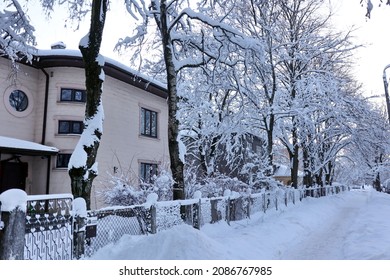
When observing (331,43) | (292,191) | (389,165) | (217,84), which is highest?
(331,43)

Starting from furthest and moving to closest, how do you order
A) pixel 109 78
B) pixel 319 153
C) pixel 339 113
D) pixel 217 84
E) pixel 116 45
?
pixel 319 153, pixel 339 113, pixel 109 78, pixel 217 84, pixel 116 45

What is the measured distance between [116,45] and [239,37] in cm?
428

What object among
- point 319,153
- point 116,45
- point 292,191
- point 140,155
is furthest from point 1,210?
point 319,153

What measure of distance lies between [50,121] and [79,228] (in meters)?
9.99

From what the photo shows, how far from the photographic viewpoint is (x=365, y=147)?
2342cm

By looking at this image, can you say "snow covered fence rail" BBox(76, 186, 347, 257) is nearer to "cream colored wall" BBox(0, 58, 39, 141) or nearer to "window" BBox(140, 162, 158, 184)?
"window" BBox(140, 162, 158, 184)

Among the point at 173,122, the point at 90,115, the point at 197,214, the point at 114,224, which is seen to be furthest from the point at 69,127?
the point at 114,224

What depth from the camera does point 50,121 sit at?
14.8 meters

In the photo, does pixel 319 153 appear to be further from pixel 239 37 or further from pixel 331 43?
pixel 239 37

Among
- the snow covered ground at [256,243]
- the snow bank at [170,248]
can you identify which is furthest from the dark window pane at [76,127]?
the snow bank at [170,248]

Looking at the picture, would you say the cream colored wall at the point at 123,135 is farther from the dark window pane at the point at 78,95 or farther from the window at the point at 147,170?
the dark window pane at the point at 78,95

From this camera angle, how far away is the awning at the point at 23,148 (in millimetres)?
12531

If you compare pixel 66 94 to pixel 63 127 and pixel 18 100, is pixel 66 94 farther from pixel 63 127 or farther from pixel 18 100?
pixel 18 100

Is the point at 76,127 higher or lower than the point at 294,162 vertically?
higher
